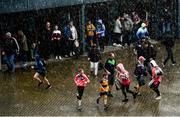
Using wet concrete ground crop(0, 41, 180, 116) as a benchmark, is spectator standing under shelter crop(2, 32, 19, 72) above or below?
above

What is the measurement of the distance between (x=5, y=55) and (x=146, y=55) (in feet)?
21.0

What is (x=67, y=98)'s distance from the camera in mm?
23484

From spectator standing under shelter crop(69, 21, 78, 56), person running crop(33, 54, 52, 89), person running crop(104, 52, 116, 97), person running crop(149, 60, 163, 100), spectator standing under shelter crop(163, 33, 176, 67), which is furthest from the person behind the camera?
spectator standing under shelter crop(69, 21, 78, 56)

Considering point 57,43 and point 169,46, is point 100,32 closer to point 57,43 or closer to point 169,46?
point 57,43

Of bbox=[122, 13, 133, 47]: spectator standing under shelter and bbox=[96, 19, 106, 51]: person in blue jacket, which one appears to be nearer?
bbox=[96, 19, 106, 51]: person in blue jacket

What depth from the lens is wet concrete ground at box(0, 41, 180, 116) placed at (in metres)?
21.9

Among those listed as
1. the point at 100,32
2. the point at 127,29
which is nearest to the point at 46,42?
the point at 100,32

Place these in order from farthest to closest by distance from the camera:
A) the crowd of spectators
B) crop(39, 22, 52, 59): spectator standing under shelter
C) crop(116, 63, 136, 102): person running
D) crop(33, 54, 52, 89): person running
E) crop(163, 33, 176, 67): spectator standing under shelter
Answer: crop(39, 22, 52, 59): spectator standing under shelter, the crowd of spectators, crop(163, 33, 176, 67): spectator standing under shelter, crop(33, 54, 52, 89): person running, crop(116, 63, 136, 102): person running

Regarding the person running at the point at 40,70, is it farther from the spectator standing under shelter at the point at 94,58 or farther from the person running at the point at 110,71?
the person running at the point at 110,71

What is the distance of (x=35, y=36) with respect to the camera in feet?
93.5

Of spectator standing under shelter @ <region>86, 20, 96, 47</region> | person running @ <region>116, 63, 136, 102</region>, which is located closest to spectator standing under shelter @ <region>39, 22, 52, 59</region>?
spectator standing under shelter @ <region>86, 20, 96, 47</region>

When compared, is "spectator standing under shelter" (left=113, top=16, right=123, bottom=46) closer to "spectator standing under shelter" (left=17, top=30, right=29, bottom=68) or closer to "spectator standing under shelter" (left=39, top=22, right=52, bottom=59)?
"spectator standing under shelter" (left=39, top=22, right=52, bottom=59)

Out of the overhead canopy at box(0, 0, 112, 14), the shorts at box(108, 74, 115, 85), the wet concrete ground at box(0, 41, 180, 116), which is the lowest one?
the wet concrete ground at box(0, 41, 180, 116)

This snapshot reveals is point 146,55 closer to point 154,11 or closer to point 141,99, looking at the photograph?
point 141,99
